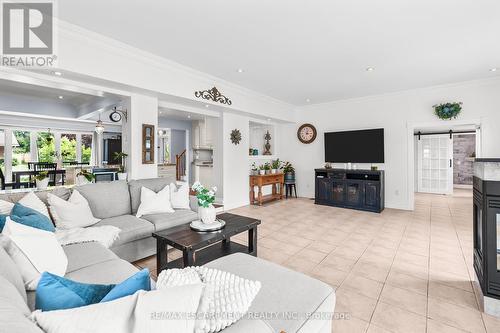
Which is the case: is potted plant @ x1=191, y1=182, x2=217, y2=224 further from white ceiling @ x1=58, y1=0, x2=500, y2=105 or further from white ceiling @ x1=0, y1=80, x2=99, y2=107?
white ceiling @ x1=0, y1=80, x2=99, y2=107

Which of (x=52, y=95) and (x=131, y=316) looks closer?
(x=131, y=316)

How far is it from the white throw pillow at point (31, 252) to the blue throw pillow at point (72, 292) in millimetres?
783

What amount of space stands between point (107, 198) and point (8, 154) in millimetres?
4871

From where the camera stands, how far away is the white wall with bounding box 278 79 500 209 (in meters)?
4.72

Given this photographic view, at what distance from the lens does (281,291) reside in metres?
1.43

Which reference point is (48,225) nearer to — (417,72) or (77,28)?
(77,28)

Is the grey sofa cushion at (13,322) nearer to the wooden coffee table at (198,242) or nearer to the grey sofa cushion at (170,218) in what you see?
the wooden coffee table at (198,242)

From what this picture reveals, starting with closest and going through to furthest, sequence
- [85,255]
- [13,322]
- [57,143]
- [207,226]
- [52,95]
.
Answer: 1. [13,322]
2. [85,255]
3. [207,226]
4. [52,95]
5. [57,143]

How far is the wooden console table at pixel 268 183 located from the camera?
620 cm

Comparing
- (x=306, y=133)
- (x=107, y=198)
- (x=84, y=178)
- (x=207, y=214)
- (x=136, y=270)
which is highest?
(x=306, y=133)

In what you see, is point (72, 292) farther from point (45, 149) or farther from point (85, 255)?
point (45, 149)

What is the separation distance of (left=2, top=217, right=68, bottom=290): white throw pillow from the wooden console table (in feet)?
15.6

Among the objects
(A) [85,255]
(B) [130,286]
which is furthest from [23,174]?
(B) [130,286]

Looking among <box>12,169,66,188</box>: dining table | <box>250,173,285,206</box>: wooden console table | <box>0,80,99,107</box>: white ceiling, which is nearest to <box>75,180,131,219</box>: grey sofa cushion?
<box>12,169,66,188</box>: dining table
